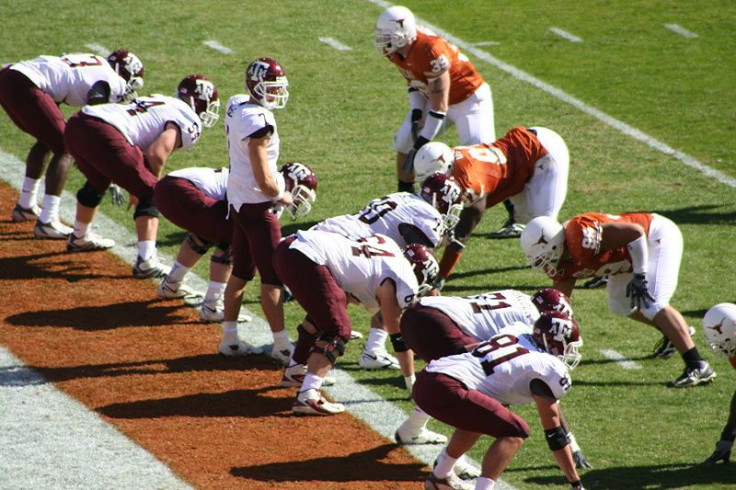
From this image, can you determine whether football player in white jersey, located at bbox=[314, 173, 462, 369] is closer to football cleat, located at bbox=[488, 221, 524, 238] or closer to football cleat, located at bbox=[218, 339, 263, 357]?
football cleat, located at bbox=[218, 339, 263, 357]

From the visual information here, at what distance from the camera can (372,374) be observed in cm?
770

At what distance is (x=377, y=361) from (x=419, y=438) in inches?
38.5

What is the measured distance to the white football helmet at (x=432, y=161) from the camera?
27.5 ft

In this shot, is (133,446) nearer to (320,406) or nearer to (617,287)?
(320,406)

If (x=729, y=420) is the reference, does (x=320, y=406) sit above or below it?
below

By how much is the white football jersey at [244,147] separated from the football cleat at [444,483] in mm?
2118

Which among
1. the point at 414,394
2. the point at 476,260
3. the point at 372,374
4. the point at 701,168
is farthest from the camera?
the point at 701,168

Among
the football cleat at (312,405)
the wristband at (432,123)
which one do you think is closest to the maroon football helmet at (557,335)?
the football cleat at (312,405)

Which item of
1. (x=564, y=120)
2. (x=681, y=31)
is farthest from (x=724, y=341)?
(x=681, y=31)

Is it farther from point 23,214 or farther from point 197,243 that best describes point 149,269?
point 23,214

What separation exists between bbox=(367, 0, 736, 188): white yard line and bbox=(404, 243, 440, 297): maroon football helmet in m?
4.56

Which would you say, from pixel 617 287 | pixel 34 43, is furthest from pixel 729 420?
pixel 34 43

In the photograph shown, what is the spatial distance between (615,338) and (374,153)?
12.5 feet

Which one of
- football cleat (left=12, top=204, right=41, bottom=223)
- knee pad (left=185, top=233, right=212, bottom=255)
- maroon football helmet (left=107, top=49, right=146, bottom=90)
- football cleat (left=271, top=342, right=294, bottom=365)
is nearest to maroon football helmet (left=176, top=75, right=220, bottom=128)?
maroon football helmet (left=107, top=49, right=146, bottom=90)
